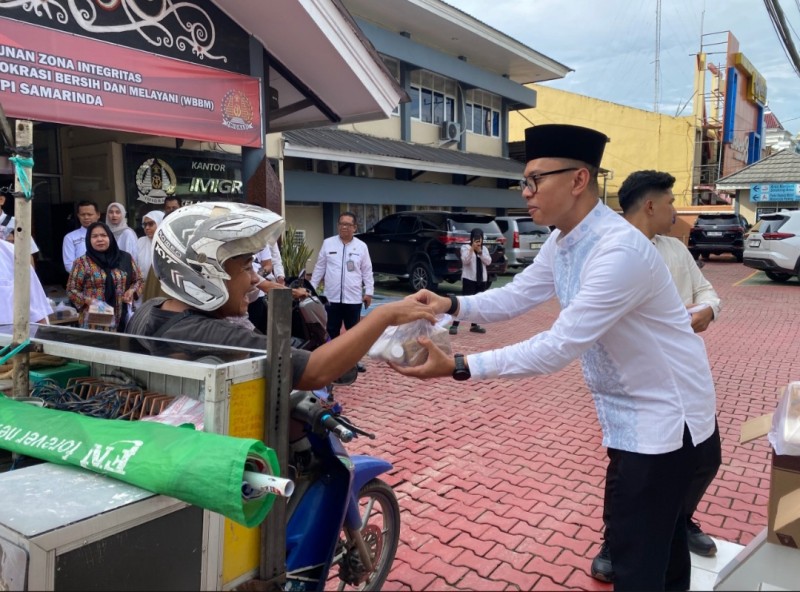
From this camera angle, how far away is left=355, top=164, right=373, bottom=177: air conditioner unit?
54.2 ft

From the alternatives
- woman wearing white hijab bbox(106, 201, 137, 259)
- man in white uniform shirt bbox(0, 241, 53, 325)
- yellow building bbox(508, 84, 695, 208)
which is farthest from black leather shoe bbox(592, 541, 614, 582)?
yellow building bbox(508, 84, 695, 208)

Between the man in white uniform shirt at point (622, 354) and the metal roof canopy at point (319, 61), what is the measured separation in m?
4.96

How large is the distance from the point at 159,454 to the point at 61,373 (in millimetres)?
1015

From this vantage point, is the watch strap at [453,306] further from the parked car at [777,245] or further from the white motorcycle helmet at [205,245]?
the parked car at [777,245]

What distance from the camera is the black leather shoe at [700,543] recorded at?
10.4ft

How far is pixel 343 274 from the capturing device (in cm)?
715

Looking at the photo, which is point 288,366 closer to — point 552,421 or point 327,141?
point 552,421

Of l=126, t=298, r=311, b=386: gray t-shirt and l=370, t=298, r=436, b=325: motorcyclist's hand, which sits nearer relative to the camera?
l=126, t=298, r=311, b=386: gray t-shirt

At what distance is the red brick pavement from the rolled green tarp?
183 centimetres

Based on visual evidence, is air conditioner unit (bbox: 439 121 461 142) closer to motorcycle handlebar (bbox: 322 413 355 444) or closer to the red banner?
the red banner

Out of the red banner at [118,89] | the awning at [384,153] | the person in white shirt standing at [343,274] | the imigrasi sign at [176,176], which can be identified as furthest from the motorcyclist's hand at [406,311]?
the awning at [384,153]

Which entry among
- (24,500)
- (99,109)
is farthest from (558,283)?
(99,109)

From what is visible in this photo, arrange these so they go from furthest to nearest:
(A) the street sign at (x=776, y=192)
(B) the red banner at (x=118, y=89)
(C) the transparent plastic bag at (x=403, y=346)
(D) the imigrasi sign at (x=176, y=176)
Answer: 1. (A) the street sign at (x=776, y=192)
2. (D) the imigrasi sign at (x=176, y=176)
3. (B) the red banner at (x=118, y=89)
4. (C) the transparent plastic bag at (x=403, y=346)

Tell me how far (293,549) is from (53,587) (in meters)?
1.00
